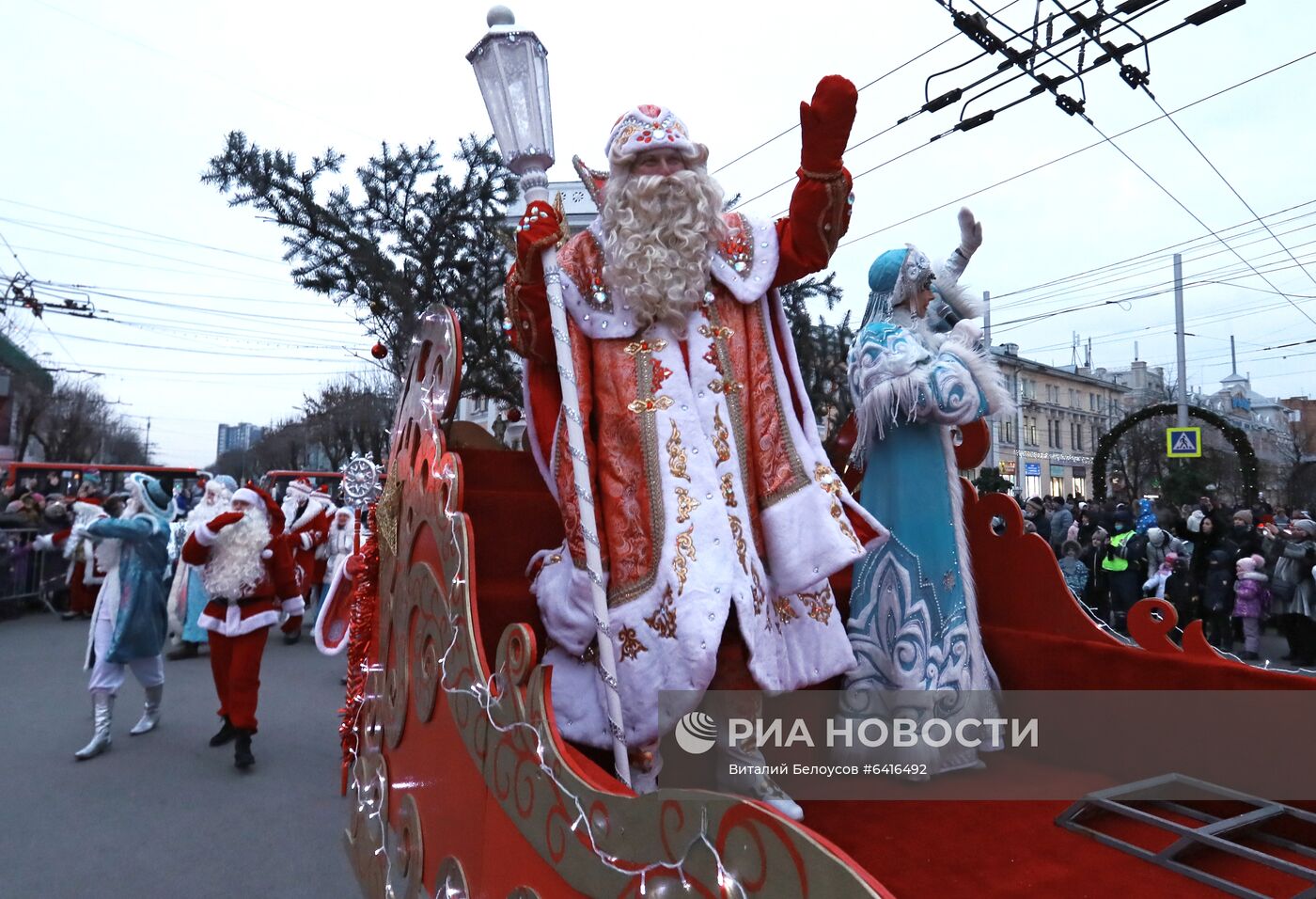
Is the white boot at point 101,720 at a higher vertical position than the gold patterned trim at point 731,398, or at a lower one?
lower

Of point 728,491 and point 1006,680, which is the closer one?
point 728,491

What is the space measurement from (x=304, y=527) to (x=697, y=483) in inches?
287

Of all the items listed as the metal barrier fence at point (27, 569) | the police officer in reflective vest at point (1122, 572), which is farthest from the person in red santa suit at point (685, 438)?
the metal barrier fence at point (27, 569)

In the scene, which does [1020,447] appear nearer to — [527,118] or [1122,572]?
[1122,572]

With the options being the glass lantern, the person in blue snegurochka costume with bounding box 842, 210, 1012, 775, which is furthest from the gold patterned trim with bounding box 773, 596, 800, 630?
the glass lantern

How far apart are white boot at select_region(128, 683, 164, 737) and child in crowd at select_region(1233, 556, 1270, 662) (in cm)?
890

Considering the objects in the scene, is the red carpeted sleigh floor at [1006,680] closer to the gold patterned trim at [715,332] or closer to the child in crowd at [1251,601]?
the gold patterned trim at [715,332]

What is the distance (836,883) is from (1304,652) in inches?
348

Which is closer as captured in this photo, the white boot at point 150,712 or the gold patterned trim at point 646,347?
the gold patterned trim at point 646,347

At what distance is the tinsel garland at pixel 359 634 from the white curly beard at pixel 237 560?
2.54 metres

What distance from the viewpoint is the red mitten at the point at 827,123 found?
1895mm

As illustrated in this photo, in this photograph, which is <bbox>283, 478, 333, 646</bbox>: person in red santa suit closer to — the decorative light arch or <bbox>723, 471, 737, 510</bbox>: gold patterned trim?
<bbox>723, 471, 737, 510</bbox>: gold patterned trim

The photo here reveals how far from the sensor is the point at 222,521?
541 cm

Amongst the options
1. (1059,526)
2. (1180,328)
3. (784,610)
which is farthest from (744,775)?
(1180,328)
